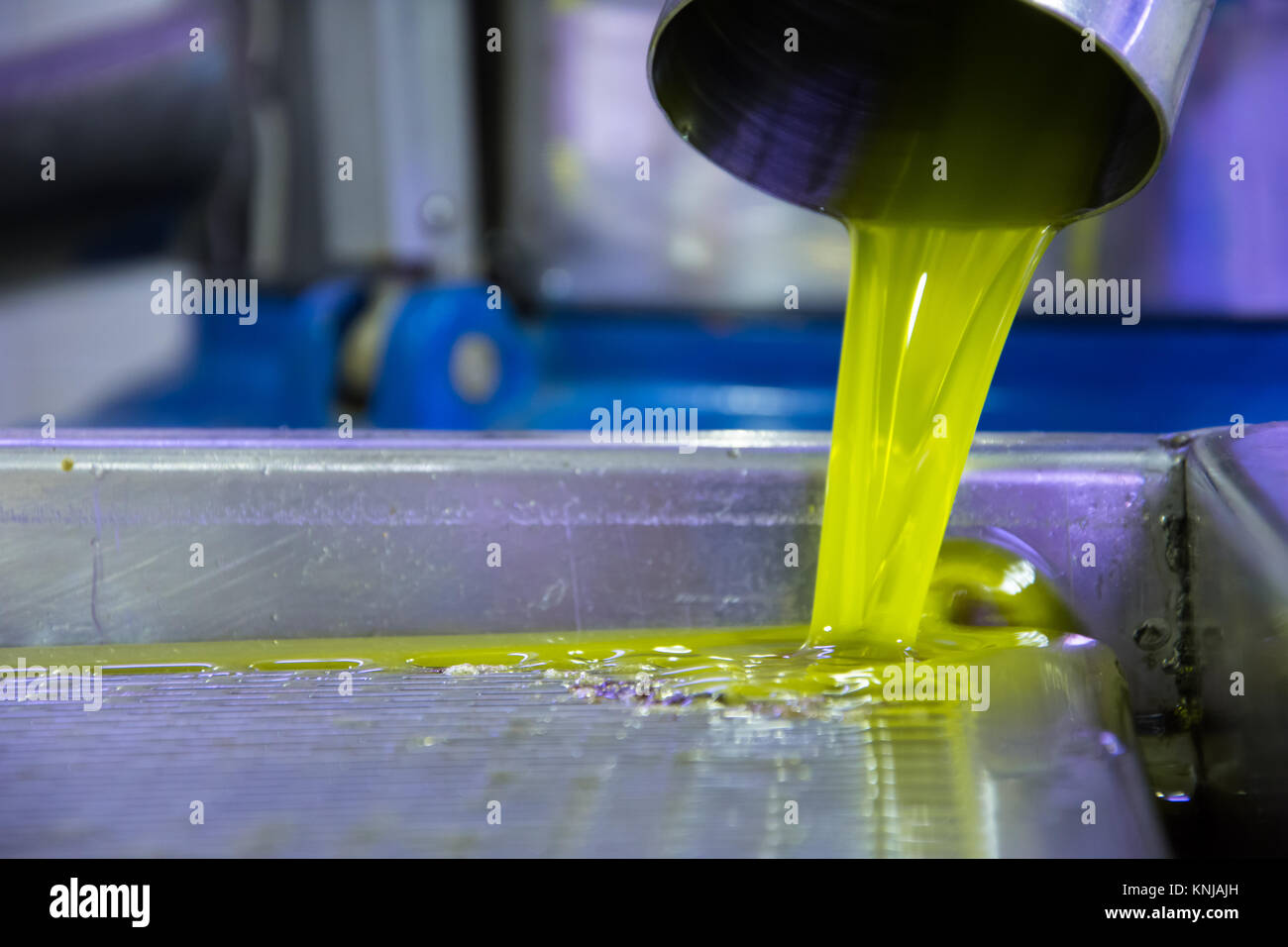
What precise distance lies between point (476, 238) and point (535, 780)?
1227mm

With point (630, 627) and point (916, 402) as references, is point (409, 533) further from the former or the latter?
point (916, 402)

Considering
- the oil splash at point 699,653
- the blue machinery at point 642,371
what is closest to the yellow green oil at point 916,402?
the oil splash at point 699,653

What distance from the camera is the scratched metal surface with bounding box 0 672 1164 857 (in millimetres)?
420

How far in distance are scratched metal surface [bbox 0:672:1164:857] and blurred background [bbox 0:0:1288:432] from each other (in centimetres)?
86

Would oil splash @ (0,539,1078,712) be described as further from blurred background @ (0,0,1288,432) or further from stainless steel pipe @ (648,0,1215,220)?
blurred background @ (0,0,1288,432)


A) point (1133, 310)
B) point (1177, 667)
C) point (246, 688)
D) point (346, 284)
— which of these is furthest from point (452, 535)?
point (1133, 310)

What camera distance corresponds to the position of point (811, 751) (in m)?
0.49

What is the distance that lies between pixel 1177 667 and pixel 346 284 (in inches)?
45.3

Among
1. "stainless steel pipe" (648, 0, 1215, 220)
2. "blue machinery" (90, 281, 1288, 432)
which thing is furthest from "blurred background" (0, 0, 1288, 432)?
"stainless steel pipe" (648, 0, 1215, 220)

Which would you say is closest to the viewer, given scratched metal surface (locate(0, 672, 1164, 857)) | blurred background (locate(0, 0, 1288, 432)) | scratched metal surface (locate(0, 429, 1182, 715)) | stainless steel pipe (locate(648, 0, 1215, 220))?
scratched metal surface (locate(0, 672, 1164, 857))

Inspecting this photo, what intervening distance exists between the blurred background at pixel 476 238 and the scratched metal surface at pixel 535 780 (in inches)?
33.8

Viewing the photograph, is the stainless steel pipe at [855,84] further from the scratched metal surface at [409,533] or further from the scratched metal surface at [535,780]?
the scratched metal surface at [535,780]

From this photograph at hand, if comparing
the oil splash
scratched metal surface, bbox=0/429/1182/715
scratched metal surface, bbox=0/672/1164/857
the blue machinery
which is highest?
the blue machinery
